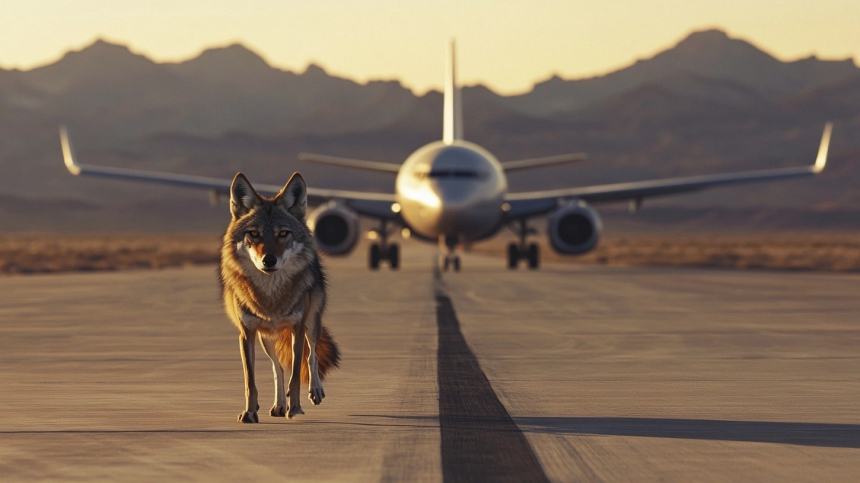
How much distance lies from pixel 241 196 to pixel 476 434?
7.37 feet

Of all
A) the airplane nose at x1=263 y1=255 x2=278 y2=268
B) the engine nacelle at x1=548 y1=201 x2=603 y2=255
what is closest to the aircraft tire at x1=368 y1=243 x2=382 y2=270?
the engine nacelle at x1=548 y1=201 x2=603 y2=255

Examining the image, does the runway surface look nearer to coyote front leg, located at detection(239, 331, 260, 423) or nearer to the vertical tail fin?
coyote front leg, located at detection(239, 331, 260, 423)

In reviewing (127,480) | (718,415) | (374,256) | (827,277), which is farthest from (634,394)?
(374,256)

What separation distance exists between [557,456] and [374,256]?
3315cm

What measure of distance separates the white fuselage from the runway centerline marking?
72.5 feet

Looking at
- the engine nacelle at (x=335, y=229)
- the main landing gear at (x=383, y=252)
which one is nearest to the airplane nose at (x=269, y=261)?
the engine nacelle at (x=335, y=229)

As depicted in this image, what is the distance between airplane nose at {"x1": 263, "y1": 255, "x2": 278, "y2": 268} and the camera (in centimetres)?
851

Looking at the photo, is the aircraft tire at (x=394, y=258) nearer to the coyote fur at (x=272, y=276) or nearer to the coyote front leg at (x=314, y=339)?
the coyote front leg at (x=314, y=339)

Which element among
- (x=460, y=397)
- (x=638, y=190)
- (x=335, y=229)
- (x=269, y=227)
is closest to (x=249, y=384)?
(x=269, y=227)

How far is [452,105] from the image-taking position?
45.1 m

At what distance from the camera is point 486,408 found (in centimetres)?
937

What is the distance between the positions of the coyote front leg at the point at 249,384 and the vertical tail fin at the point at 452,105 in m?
34.8

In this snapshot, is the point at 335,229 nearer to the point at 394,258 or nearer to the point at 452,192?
the point at 394,258

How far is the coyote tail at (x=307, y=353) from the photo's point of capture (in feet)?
30.7
